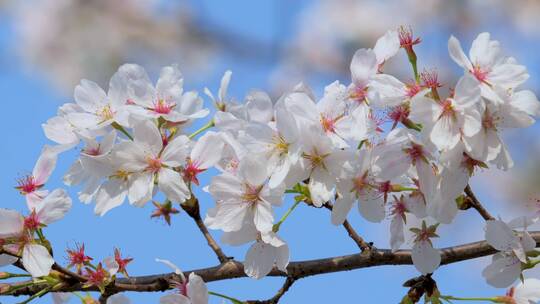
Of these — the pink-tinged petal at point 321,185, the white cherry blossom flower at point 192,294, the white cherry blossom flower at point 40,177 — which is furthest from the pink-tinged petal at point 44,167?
the pink-tinged petal at point 321,185

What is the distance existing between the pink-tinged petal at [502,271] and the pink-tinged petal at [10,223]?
1.16m

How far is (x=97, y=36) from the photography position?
251 inches

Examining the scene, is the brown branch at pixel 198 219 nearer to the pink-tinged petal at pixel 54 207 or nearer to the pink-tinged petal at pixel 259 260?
the pink-tinged petal at pixel 259 260

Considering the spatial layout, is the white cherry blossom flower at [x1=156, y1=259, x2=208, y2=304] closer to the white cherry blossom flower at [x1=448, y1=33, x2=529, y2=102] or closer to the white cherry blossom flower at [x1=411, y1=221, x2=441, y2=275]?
the white cherry blossom flower at [x1=411, y1=221, x2=441, y2=275]

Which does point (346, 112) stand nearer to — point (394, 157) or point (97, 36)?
point (394, 157)

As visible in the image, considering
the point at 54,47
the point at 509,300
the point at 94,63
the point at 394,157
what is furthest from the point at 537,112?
the point at 54,47

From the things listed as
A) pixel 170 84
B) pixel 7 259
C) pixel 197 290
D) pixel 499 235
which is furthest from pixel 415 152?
pixel 7 259

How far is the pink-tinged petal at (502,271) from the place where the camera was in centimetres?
210

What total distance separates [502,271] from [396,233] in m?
0.28

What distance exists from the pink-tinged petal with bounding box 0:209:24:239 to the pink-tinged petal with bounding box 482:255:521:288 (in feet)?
3.79

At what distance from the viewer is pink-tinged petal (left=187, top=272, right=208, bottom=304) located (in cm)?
207

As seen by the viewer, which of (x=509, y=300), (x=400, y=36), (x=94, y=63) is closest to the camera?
(x=400, y=36)

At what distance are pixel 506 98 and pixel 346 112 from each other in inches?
14.3

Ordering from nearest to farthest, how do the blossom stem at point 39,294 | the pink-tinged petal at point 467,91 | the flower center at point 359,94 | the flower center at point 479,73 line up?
the pink-tinged petal at point 467,91 < the flower center at point 479,73 < the flower center at point 359,94 < the blossom stem at point 39,294
